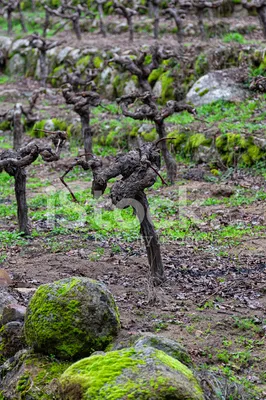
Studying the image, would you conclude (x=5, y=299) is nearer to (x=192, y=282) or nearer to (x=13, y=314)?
(x=13, y=314)

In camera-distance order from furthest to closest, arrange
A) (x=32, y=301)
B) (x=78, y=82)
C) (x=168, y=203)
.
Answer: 1. (x=78, y=82)
2. (x=168, y=203)
3. (x=32, y=301)

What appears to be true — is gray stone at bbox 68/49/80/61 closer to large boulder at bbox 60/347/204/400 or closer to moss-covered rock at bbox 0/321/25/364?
moss-covered rock at bbox 0/321/25/364

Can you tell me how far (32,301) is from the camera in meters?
6.70

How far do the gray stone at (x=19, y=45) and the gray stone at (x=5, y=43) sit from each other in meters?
0.52

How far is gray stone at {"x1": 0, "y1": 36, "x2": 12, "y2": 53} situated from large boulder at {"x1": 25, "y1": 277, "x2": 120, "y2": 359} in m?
28.9

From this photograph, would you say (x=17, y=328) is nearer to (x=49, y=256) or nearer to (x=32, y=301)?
(x=32, y=301)

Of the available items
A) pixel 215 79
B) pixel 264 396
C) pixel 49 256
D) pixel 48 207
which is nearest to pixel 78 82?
pixel 215 79

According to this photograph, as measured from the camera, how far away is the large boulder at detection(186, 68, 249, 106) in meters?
20.0

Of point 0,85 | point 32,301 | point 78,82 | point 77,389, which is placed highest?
point 77,389

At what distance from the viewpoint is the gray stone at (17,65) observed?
31375mm

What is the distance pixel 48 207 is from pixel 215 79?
9.36 meters

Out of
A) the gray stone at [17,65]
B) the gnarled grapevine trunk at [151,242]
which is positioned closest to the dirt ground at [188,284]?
the gnarled grapevine trunk at [151,242]

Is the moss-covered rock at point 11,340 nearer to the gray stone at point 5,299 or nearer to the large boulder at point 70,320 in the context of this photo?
the large boulder at point 70,320

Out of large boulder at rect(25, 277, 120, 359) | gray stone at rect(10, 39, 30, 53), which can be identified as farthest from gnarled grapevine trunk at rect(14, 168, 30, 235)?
gray stone at rect(10, 39, 30, 53)
